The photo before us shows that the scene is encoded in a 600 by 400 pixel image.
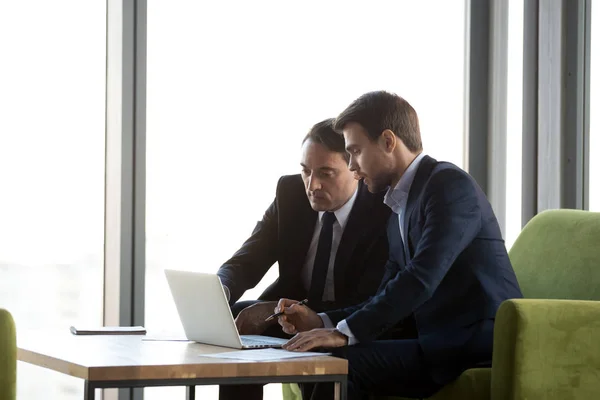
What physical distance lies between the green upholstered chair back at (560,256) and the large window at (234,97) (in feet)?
4.31

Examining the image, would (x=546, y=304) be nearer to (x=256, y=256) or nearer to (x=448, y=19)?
(x=256, y=256)

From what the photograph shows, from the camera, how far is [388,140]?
9.20 ft

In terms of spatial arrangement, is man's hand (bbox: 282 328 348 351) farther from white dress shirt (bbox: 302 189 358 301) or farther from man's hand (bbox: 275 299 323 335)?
white dress shirt (bbox: 302 189 358 301)

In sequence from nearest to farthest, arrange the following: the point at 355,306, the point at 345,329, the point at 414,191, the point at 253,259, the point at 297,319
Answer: the point at 345,329
the point at 297,319
the point at 414,191
the point at 355,306
the point at 253,259

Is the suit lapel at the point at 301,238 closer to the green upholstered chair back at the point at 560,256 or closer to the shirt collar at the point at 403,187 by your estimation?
the shirt collar at the point at 403,187

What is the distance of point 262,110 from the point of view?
4137 mm

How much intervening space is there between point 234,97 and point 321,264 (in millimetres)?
1211

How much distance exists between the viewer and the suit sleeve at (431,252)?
2.47m

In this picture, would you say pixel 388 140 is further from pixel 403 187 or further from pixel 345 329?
pixel 345 329

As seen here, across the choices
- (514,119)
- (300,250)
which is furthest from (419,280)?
(514,119)

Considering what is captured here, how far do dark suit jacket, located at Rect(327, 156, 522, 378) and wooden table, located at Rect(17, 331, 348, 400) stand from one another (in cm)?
39

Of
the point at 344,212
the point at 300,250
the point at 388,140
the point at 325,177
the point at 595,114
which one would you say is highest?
the point at 595,114

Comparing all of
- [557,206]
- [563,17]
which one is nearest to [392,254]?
[557,206]

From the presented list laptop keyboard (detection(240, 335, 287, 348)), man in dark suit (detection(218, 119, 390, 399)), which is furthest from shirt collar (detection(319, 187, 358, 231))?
laptop keyboard (detection(240, 335, 287, 348))
